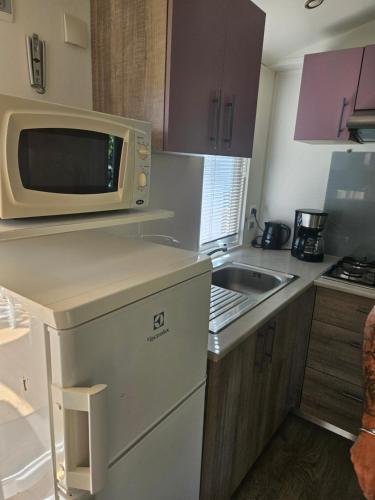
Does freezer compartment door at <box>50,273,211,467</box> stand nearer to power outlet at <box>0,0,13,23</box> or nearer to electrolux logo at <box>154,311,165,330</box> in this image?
electrolux logo at <box>154,311,165,330</box>

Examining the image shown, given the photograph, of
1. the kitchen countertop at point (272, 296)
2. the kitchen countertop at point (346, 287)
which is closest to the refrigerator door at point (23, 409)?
the kitchen countertop at point (272, 296)

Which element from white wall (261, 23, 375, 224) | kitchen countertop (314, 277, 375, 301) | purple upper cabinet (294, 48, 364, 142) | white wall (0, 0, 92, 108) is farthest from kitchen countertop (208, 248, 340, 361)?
white wall (0, 0, 92, 108)

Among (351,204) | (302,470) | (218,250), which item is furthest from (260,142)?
(302,470)

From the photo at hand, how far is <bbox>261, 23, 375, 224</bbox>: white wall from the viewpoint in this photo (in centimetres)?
237

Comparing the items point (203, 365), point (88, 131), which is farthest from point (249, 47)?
point (203, 365)

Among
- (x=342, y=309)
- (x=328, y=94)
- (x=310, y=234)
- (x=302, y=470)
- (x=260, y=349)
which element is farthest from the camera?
(x=310, y=234)

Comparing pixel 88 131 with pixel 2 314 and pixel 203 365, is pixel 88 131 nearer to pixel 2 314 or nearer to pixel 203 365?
pixel 2 314

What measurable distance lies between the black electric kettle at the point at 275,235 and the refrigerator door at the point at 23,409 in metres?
2.10

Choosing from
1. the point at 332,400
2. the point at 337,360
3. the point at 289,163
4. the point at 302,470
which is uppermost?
the point at 289,163

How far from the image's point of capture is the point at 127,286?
0.72 metres

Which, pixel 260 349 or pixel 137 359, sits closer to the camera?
pixel 137 359

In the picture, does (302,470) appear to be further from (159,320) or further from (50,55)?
(50,55)

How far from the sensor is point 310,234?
7.32 feet

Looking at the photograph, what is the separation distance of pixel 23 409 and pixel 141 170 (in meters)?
0.66
